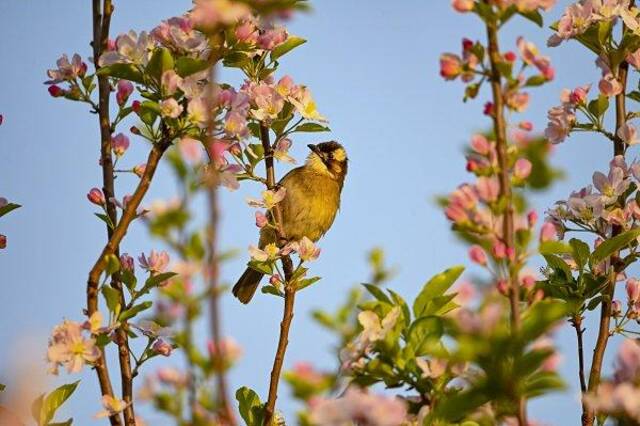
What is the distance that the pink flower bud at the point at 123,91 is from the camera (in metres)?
3.29

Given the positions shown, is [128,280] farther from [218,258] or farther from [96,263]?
[218,258]

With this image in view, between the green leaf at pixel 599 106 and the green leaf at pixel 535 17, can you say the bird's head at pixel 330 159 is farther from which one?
the green leaf at pixel 535 17

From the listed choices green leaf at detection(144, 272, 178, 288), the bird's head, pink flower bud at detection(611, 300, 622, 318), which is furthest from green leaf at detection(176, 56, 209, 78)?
the bird's head

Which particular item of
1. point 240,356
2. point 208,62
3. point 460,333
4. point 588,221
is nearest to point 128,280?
point 208,62

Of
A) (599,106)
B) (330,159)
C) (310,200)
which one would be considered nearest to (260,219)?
(599,106)

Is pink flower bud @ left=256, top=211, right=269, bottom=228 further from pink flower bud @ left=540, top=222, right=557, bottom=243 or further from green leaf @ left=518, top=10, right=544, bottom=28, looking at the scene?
pink flower bud @ left=540, top=222, right=557, bottom=243

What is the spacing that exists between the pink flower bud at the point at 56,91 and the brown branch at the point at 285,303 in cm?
87

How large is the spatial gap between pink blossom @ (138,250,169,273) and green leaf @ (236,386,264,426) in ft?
1.64

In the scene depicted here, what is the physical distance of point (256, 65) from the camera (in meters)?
3.92

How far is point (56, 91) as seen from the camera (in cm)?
333

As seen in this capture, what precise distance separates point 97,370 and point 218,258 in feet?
4.59

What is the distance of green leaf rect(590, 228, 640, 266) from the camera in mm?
3330

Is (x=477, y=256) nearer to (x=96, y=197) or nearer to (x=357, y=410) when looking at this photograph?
(x=357, y=410)

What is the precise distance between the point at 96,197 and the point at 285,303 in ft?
3.23
